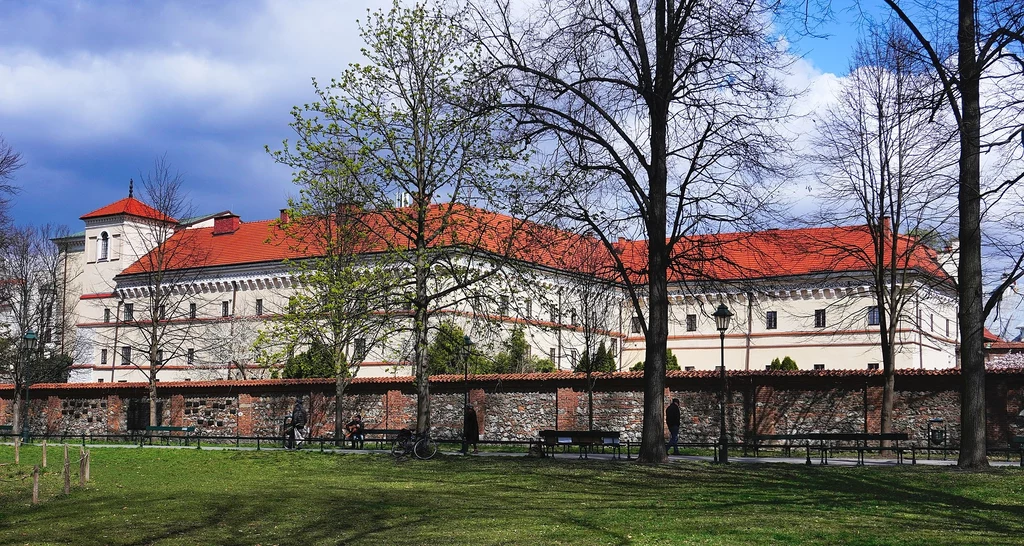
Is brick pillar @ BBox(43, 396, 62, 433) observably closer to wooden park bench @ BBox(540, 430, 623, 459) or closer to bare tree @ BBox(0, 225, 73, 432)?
bare tree @ BBox(0, 225, 73, 432)

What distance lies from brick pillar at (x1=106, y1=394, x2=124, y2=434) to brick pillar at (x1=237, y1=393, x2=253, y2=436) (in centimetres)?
707

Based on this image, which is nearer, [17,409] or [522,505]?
[522,505]

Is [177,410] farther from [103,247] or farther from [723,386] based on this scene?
[103,247]

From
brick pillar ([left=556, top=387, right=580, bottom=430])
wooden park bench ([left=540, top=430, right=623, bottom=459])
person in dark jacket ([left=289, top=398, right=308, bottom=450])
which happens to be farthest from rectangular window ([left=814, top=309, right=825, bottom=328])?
wooden park bench ([left=540, top=430, right=623, bottom=459])

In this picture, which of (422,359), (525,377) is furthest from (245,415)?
(422,359)

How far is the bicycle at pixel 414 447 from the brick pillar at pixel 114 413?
22805mm

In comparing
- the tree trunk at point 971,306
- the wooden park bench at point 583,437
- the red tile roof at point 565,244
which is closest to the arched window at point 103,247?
the red tile roof at point 565,244

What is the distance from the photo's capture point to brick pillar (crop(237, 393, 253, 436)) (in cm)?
4028

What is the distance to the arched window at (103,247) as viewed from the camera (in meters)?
78.7

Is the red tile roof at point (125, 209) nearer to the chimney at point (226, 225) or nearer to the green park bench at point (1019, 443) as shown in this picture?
the chimney at point (226, 225)

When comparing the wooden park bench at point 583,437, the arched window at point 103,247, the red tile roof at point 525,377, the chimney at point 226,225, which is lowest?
the wooden park bench at point 583,437

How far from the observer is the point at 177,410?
42.6 metres

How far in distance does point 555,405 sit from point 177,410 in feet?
58.2

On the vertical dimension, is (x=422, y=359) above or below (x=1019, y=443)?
above
